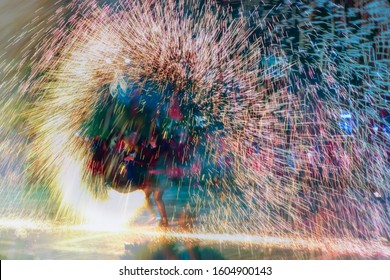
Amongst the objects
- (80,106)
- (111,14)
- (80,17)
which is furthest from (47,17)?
(80,106)

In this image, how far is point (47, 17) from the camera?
181 centimetres

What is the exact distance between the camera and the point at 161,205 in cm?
169

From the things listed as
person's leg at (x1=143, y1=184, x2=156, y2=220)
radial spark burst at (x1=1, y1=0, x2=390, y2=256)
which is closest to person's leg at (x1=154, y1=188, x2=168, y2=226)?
person's leg at (x1=143, y1=184, x2=156, y2=220)

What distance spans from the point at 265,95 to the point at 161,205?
62 cm

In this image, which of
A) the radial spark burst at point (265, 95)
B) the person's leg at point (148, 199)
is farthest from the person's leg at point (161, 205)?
the radial spark burst at point (265, 95)

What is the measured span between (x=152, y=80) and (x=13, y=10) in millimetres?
799

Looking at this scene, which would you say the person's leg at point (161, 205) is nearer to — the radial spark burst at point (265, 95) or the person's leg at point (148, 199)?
the person's leg at point (148, 199)

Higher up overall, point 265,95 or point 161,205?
point 265,95

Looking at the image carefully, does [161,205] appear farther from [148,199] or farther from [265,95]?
[265,95]

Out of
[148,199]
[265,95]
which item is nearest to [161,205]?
[148,199]

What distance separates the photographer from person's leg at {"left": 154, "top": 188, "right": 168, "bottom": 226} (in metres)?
1.64

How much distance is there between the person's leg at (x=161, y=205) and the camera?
1642 mm

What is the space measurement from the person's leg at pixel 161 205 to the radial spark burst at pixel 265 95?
0.13m

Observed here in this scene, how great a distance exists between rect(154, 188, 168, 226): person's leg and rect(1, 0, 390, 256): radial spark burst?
0.13 m
